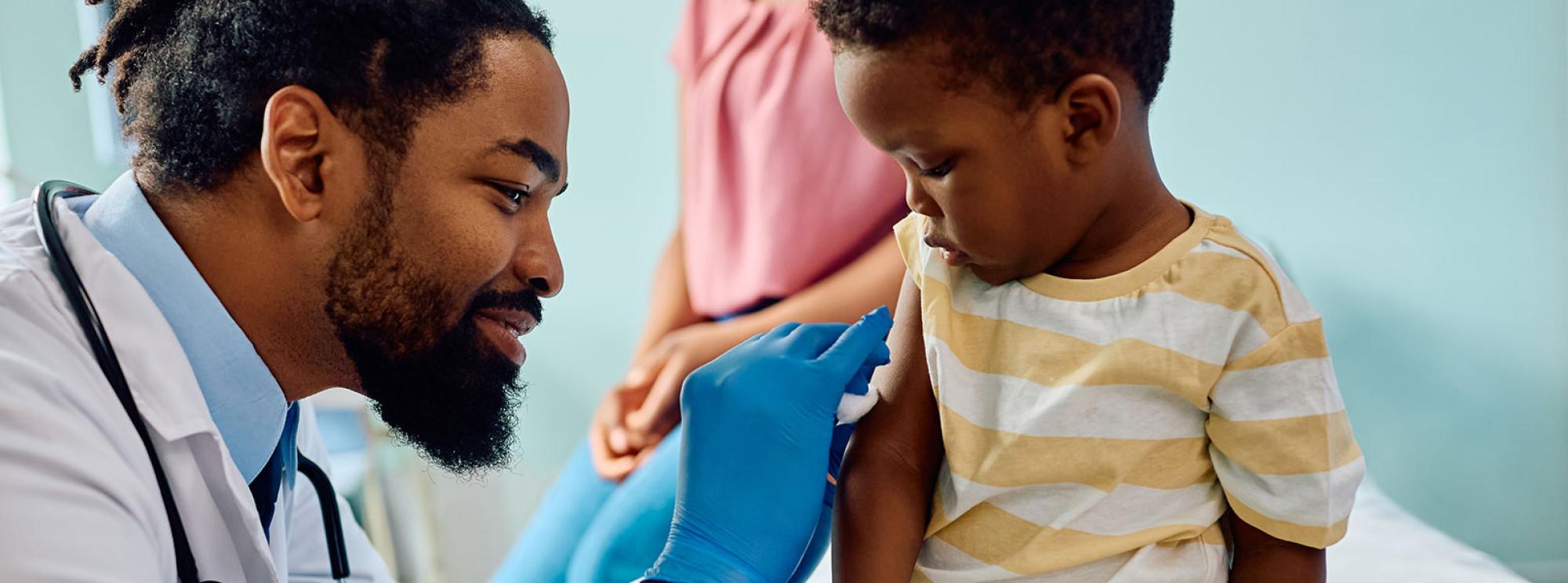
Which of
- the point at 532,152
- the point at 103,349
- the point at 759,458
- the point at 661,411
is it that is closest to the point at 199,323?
the point at 103,349

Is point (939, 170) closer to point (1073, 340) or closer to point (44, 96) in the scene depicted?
point (1073, 340)

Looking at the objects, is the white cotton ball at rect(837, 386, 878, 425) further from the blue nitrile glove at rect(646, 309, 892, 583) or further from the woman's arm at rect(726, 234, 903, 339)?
the woman's arm at rect(726, 234, 903, 339)

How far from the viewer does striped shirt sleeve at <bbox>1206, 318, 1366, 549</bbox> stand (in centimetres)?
92

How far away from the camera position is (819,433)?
112cm

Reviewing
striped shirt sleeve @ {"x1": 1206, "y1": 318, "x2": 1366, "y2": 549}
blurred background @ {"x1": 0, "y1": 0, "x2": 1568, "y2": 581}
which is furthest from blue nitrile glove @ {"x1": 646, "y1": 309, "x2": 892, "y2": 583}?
blurred background @ {"x1": 0, "y1": 0, "x2": 1568, "y2": 581}

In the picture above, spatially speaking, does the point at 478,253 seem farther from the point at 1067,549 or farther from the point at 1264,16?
the point at 1264,16

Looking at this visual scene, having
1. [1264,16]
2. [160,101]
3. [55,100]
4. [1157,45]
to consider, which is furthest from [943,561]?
[55,100]

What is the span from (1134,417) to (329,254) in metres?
0.76

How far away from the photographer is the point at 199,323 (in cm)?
112

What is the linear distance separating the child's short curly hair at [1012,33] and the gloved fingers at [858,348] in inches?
11.7

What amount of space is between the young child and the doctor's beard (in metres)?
0.44

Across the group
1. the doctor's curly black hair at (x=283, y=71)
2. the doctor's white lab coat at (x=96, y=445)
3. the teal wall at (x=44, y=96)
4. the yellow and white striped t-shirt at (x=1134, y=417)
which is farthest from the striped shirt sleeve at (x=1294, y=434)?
the teal wall at (x=44, y=96)

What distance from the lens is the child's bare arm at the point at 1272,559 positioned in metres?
0.96

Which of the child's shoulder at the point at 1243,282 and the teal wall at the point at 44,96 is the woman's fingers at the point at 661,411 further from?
the teal wall at the point at 44,96
